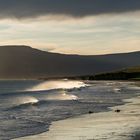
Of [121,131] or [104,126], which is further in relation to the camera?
[104,126]

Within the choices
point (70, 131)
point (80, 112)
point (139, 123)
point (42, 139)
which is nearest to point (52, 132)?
point (70, 131)

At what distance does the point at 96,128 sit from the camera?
3941 cm

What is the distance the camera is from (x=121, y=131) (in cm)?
3728

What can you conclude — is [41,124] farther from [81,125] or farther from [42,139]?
[42,139]

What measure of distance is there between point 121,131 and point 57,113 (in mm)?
17771

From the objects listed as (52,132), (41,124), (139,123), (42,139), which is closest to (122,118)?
(139,123)

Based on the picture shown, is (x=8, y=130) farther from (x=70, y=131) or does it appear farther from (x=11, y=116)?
(x=11, y=116)

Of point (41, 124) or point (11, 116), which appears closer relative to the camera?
point (41, 124)

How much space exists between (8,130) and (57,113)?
1565 centimetres

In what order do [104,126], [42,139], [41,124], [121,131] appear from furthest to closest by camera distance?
[41,124] < [104,126] < [121,131] < [42,139]

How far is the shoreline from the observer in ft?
114

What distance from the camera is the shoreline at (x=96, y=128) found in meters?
34.8

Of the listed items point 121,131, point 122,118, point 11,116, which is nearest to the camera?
point 121,131

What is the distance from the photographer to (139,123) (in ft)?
140
